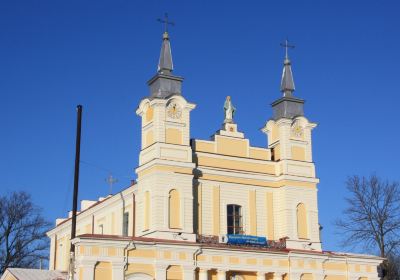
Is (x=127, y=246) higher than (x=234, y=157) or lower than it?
lower

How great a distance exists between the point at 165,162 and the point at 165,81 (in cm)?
→ 522

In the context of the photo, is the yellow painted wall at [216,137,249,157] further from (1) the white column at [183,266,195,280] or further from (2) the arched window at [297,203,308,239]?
(1) the white column at [183,266,195,280]

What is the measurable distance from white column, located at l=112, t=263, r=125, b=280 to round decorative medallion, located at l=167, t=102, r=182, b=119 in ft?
33.2

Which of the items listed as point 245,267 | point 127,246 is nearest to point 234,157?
point 245,267

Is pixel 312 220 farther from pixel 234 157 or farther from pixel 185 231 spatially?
pixel 185 231

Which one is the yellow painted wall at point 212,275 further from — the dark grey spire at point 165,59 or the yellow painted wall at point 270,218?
the dark grey spire at point 165,59

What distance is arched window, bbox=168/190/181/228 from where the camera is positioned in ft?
121

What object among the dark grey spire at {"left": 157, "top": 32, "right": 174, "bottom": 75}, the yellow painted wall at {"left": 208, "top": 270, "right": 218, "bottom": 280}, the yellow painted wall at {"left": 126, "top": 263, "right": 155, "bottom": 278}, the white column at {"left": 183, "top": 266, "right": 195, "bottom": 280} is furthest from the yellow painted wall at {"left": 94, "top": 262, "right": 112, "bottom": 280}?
the dark grey spire at {"left": 157, "top": 32, "right": 174, "bottom": 75}

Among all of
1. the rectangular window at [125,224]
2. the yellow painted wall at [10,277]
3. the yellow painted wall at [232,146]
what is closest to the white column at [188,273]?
the yellow painted wall at [232,146]

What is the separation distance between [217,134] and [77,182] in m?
11.0

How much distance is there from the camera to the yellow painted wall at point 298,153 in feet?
139

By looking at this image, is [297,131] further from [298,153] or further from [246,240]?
[246,240]

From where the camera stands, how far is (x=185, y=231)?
3684 centimetres

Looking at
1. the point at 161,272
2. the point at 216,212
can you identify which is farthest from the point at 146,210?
the point at 161,272
